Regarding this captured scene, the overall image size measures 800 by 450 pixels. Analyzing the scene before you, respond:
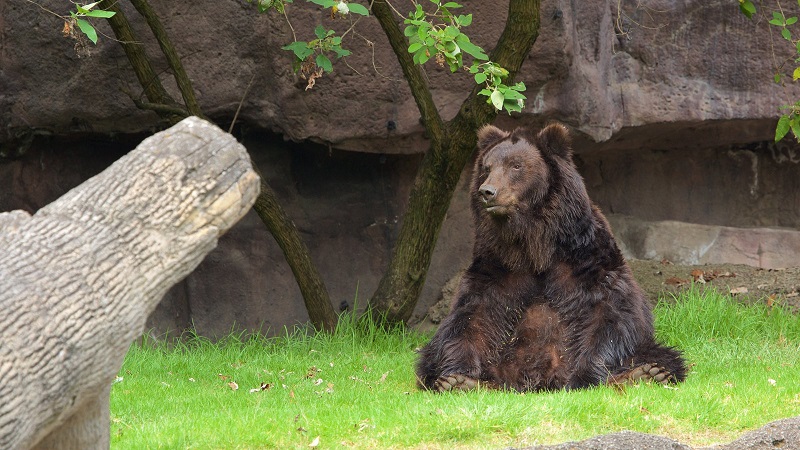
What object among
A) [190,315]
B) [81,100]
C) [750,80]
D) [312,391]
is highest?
[750,80]

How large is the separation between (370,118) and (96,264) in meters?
5.93

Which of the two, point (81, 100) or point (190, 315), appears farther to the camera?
point (190, 315)

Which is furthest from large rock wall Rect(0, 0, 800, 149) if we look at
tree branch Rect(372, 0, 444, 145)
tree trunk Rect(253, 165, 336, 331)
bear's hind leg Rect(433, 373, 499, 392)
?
bear's hind leg Rect(433, 373, 499, 392)

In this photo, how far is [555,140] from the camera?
23.9ft

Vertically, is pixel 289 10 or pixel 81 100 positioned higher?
pixel 289 10

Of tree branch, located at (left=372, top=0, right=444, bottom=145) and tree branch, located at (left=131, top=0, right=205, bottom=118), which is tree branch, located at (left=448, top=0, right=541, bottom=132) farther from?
tree branch, located at (left=131, top=0, right=205, bottom=118)

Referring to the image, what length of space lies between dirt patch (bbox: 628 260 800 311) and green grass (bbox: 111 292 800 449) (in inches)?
16.1

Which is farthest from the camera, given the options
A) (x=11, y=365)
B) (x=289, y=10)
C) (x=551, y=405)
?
(x=289, y=10)

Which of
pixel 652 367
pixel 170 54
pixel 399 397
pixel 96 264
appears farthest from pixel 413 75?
pixel 96 264

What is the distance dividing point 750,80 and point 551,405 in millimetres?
5825

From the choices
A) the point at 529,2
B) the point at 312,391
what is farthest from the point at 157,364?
the point at 529,2

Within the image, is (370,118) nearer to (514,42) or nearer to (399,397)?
(514,42)

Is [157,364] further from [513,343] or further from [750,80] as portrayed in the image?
[750,80]

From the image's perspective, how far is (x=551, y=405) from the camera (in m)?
5.74
